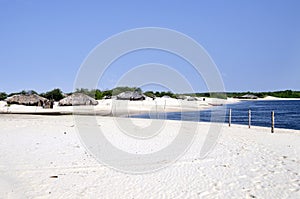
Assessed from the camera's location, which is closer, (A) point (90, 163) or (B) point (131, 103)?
(A) point (90, 163)

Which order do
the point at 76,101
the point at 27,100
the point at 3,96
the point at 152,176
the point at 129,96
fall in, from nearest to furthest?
the point at 152,176
the point at 27,100
the point at 76,101
the point at 129,96
the point at 3,96

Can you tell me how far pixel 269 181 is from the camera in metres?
6.22

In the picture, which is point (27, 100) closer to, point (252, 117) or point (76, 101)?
point (76, 101)

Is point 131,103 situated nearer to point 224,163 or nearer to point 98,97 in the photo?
point 98,97

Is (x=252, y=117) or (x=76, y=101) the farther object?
(x=76, y=101)


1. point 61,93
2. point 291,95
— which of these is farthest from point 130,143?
point 291,95

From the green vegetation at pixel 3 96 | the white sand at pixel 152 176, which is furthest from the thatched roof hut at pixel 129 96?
the white sand at pixel 152 176

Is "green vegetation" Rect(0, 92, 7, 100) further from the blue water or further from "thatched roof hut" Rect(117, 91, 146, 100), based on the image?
the blue water

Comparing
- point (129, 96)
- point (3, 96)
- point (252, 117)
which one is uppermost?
point (129, 96)

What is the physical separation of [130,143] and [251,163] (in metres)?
5.17

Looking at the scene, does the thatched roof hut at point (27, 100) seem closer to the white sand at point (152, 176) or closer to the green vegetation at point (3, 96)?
the green vegetation at point (3, 96)

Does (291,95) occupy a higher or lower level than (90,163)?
higher

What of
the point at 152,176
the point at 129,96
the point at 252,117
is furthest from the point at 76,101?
the point at 152,176

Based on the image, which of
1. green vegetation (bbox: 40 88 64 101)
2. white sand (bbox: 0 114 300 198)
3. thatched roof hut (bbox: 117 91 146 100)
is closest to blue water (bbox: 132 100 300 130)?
thatched roof hut (bbox: 117 91 146 100)
